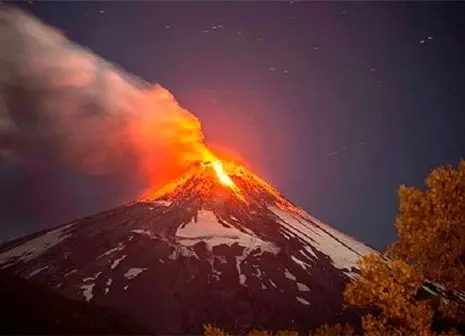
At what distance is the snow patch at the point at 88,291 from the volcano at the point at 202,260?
52 centimetres

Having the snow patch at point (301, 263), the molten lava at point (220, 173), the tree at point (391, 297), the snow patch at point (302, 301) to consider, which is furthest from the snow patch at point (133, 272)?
the tree at point (391, 297)

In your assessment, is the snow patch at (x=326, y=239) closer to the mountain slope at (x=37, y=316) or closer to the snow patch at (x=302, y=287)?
the snow patch at (x=302, y=287)

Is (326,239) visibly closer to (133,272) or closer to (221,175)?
(221,175)

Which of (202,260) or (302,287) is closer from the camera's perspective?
(302,287)

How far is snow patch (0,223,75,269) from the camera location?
358 ft

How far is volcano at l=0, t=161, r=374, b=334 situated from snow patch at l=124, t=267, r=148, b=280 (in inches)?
8.8

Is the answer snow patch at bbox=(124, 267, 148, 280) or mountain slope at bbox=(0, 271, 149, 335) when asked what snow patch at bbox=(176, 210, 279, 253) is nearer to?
snow patch at bbox=(124, 267, 148, 280)

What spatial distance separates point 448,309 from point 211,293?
271ft

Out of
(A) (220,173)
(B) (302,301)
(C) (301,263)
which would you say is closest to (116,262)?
(B) (302,301)

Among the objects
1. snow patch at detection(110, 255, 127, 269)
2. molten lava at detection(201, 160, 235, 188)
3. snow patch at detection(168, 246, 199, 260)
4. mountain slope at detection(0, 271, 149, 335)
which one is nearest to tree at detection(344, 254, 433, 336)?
mountain slope at detection(0, 271, 149, 335)

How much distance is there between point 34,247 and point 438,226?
127m

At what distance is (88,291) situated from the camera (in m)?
83.9

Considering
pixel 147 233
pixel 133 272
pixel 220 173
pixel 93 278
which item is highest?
pixel 220 173

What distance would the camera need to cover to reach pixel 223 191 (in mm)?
156375
